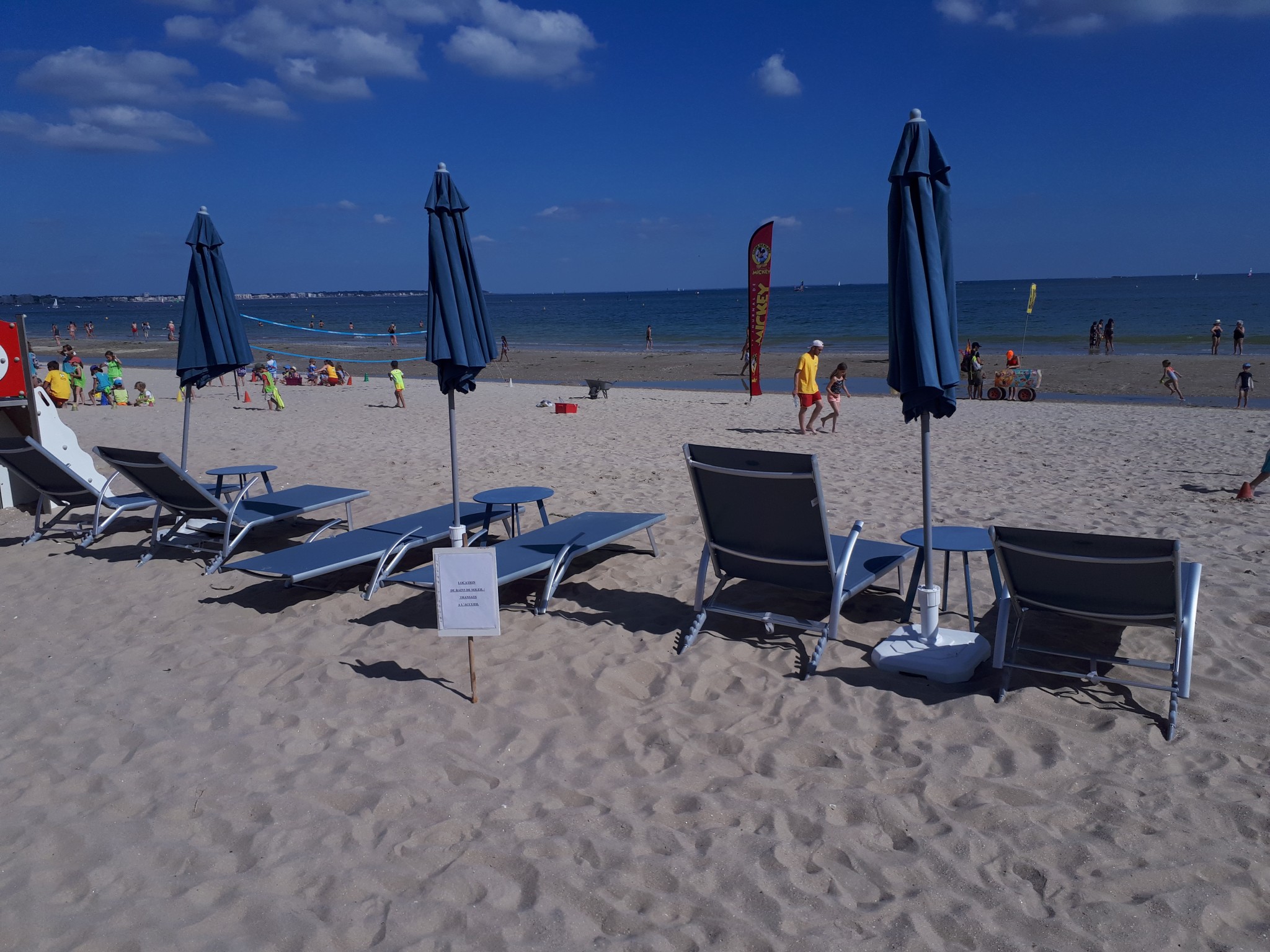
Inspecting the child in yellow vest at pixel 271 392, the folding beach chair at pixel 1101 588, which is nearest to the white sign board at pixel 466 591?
the folding beach chair at pixel 1101 588

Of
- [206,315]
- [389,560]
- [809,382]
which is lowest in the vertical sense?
[389,560]

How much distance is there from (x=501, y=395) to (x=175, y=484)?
13497mm

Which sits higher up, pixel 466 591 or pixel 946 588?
pixel 466 591

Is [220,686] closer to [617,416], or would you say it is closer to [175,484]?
[175,484]

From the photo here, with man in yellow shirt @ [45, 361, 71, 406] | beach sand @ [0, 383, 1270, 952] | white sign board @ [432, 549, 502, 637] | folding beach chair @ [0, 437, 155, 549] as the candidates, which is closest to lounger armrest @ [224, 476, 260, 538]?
beach sand @ [0, 383, 1270, 952]

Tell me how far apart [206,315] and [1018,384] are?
1600 centimetres

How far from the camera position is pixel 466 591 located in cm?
363

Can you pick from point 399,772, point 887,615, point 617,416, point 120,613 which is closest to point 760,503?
point 887,615

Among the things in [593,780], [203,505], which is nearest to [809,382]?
[203,505]

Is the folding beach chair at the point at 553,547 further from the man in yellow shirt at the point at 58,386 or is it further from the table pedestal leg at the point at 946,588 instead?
the man in yellow shirt at the point at 58,386

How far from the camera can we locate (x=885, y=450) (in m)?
10.2

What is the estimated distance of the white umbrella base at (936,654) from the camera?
3.79m

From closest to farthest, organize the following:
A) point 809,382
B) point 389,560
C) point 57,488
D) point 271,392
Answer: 1. point 389,560
2. point 57,488
3. point 809,382
4. point 271,392

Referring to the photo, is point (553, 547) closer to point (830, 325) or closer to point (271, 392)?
point (271, 392)
